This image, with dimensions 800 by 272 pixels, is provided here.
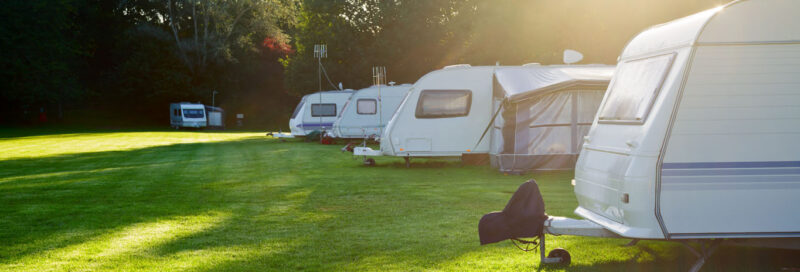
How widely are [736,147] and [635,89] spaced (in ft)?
3.13

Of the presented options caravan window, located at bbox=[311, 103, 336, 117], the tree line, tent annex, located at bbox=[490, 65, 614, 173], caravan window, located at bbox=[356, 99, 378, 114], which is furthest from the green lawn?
the tree line

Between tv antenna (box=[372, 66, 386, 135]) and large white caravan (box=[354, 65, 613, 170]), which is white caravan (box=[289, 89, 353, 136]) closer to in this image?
tv antenna (box=[372, 66, 386, 135])

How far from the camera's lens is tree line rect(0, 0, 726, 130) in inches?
1133

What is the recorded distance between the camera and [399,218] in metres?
8.38

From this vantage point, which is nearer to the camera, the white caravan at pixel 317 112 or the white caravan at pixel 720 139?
the white caravan at pixel 720 139

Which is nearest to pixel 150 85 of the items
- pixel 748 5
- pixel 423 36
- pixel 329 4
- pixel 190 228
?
pixel 329 4

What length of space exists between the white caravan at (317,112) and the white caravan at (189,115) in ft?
77.0

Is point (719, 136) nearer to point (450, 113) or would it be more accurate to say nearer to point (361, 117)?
point (450, 113)

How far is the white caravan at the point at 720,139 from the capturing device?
4.79 metres

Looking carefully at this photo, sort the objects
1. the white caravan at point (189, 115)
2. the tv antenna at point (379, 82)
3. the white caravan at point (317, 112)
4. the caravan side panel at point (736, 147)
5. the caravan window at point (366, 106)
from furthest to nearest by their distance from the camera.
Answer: the white caravan at point (189, 115), the white caravan at point (317, 112), the caravan window at point (366, 106), the tv antenna at point (379, 82), the caravan side panel at point (736, 147)

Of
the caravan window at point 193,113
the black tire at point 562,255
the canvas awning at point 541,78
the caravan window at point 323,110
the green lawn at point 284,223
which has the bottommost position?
the green lawn at point 284,223

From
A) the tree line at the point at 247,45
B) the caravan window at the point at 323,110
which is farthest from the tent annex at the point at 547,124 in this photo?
the caravan window at the point at 323,110

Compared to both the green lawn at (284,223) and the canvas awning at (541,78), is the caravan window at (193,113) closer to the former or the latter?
the green lawn at (284,223)

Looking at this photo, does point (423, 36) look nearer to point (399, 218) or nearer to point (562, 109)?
point (562, 109)
